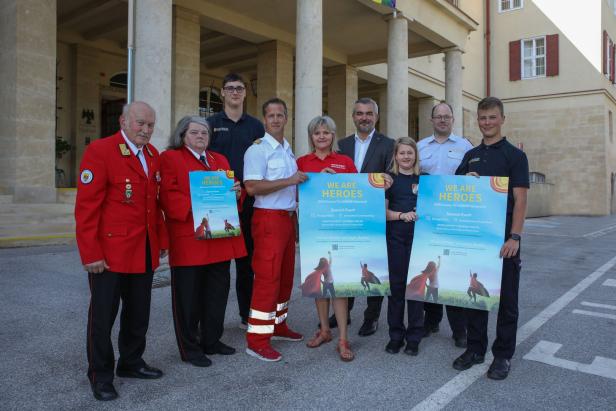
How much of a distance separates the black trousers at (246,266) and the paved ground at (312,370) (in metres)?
0.29

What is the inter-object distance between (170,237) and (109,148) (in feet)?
2.69

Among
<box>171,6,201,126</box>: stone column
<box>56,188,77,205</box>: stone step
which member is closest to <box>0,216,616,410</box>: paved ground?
<box>56,188,77,205</box>: stone step

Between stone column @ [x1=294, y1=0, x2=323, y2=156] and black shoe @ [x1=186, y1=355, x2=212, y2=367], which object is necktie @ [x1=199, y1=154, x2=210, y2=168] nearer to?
black shoe @ [x1=186, y1=355, x2=212, y2=367]

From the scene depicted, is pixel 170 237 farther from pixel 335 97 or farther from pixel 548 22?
pixel 548 22

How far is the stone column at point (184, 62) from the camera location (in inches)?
496

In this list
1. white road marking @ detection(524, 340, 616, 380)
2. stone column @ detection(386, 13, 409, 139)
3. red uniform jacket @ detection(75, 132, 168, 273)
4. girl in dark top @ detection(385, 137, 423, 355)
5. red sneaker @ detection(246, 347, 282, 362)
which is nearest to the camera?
red uniform jacket @ detection(75, 132, 168, 273)

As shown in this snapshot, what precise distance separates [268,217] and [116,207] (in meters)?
1.13

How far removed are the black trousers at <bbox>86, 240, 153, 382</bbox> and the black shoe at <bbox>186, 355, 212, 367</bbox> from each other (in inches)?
14.6

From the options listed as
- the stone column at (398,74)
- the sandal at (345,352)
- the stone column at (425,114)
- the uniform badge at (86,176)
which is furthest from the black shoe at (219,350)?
the stone column at (425,114)

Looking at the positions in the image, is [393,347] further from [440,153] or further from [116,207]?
[116,207]

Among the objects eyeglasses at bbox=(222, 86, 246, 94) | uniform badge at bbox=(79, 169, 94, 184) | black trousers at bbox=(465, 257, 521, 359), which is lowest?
black trousers at bbox=(465, 257, 521, 359)

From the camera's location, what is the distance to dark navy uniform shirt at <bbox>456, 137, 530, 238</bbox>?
3.38m

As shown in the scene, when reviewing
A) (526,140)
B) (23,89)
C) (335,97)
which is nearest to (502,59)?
(526,140)

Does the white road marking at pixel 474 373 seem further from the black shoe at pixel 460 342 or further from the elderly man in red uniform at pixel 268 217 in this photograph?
the elderly man in red uniform at pixel 268 217
